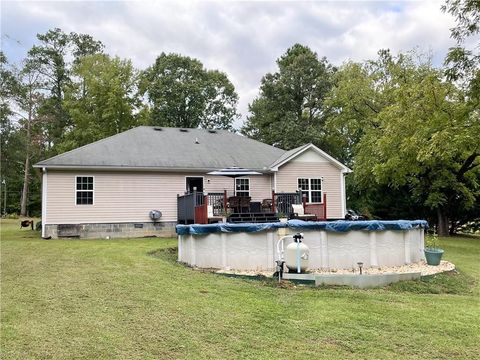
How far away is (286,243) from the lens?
7.98 metres

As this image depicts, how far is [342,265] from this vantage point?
320 inches

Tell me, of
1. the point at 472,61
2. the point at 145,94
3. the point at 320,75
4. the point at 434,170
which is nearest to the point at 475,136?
the point at 472,61

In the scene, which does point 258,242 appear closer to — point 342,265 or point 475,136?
point 342,265

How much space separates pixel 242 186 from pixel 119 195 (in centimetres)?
523

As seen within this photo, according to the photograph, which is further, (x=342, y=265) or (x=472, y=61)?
(x=472, y=61)

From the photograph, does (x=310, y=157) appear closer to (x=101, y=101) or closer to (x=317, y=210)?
(x=317, y=210)

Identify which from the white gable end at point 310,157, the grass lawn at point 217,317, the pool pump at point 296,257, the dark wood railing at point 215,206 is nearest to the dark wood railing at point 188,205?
the dark wood railing at point 215,206

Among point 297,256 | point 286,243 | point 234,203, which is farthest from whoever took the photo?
point 234,203

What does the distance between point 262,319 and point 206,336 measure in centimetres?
91

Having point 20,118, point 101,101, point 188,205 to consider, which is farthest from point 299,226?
point 20,118

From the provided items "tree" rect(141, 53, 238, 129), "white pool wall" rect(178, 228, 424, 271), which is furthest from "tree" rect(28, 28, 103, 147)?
"white pool wall" rect(178, 228, 424, 271)

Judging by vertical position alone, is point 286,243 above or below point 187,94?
below

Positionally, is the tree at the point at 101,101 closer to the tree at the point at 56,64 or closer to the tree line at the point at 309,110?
the tree line at the point at 309,110

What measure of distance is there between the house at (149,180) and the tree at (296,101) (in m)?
13.1
